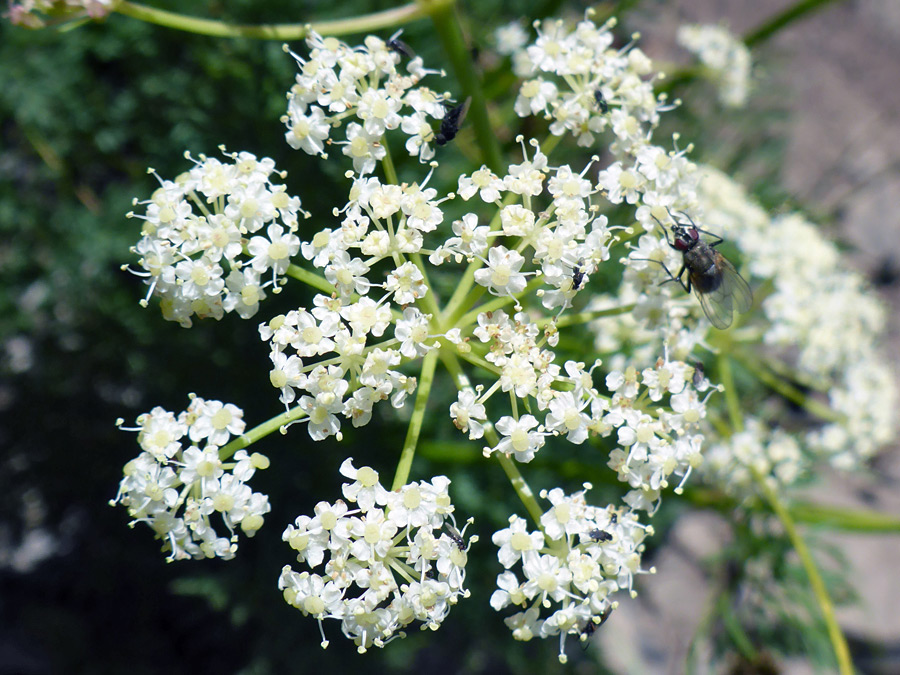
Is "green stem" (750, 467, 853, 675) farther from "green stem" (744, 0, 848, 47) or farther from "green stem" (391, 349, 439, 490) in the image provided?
"green stem" (744, 0, 848, 47)

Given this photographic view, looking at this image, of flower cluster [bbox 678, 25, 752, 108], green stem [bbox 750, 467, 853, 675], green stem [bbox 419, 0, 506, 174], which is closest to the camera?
green stem [bbox 419, 0, 506, 174]

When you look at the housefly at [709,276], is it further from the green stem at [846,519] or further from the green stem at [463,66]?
the green stem at [846,519]

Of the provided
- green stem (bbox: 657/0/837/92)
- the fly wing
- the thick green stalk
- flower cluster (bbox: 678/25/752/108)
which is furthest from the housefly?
flower cluster (bbox: 678/25/752/108)

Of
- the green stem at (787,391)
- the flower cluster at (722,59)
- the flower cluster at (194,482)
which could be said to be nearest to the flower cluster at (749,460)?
the green stem at (787,391)

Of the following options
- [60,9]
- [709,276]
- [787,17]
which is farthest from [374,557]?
[787,17]

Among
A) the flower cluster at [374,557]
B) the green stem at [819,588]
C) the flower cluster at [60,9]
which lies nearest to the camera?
the flower cluster at [374,557]

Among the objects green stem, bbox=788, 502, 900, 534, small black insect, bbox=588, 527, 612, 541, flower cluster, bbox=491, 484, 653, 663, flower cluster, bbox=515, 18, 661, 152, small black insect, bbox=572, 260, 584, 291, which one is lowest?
green stem, bbox=788, 502, 900, 534

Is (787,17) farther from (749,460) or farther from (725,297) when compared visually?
(749,460)
